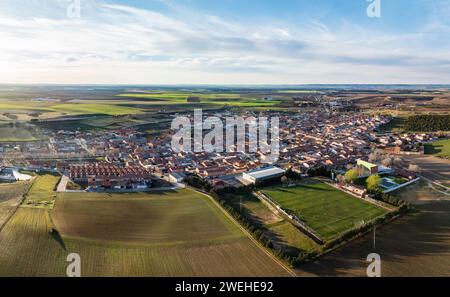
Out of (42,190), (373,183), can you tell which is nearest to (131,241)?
(42,190)

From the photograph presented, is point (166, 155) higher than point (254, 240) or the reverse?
higher

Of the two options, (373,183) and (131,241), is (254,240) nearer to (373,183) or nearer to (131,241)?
(131,241)

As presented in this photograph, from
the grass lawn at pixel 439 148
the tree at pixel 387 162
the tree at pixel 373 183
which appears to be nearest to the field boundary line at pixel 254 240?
the tree at pixel 373 183

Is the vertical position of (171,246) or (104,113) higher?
(104,113)

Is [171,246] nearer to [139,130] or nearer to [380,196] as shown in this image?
[380,196]
